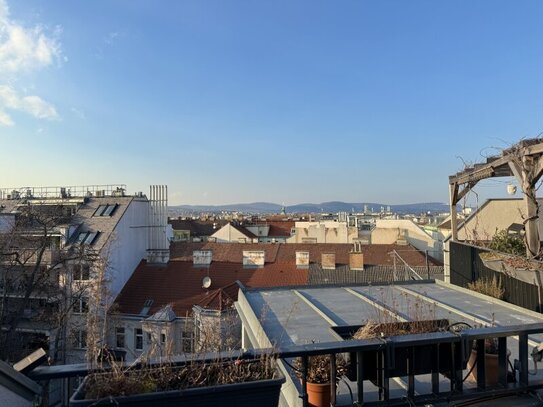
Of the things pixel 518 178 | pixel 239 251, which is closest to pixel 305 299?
pixel 518 178

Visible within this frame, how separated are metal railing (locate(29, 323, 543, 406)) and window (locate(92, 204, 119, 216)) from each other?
25.9 m

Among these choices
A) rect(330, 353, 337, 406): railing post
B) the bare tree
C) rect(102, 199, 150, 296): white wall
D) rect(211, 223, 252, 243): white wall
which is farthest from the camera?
rect(211, 223, 252, 243): white wall

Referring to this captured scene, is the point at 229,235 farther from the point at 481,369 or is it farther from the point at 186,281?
the point at 481,369

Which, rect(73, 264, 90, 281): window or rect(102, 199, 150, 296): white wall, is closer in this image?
rect(73, 264, 90, 281): window

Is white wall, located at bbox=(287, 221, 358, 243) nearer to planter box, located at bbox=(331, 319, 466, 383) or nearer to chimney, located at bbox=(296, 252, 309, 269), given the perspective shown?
chimney, located at bbox=(296, 252, 309, 269)

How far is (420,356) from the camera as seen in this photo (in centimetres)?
273

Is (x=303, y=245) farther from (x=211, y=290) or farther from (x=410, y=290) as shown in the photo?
(x=410, y=290)

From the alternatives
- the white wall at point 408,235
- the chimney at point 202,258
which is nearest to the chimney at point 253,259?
the chimney at point 202,258

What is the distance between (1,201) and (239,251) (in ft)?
60.7

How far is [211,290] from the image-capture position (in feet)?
76.1

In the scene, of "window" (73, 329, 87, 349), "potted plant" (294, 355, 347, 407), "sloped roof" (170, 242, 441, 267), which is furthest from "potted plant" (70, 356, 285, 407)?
"sloped roof" (170, 242, 441, 267)

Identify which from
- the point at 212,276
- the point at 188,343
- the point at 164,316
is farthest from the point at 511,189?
the point at 212,276

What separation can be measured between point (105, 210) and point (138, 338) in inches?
352

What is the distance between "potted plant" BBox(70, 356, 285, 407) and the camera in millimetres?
2109
